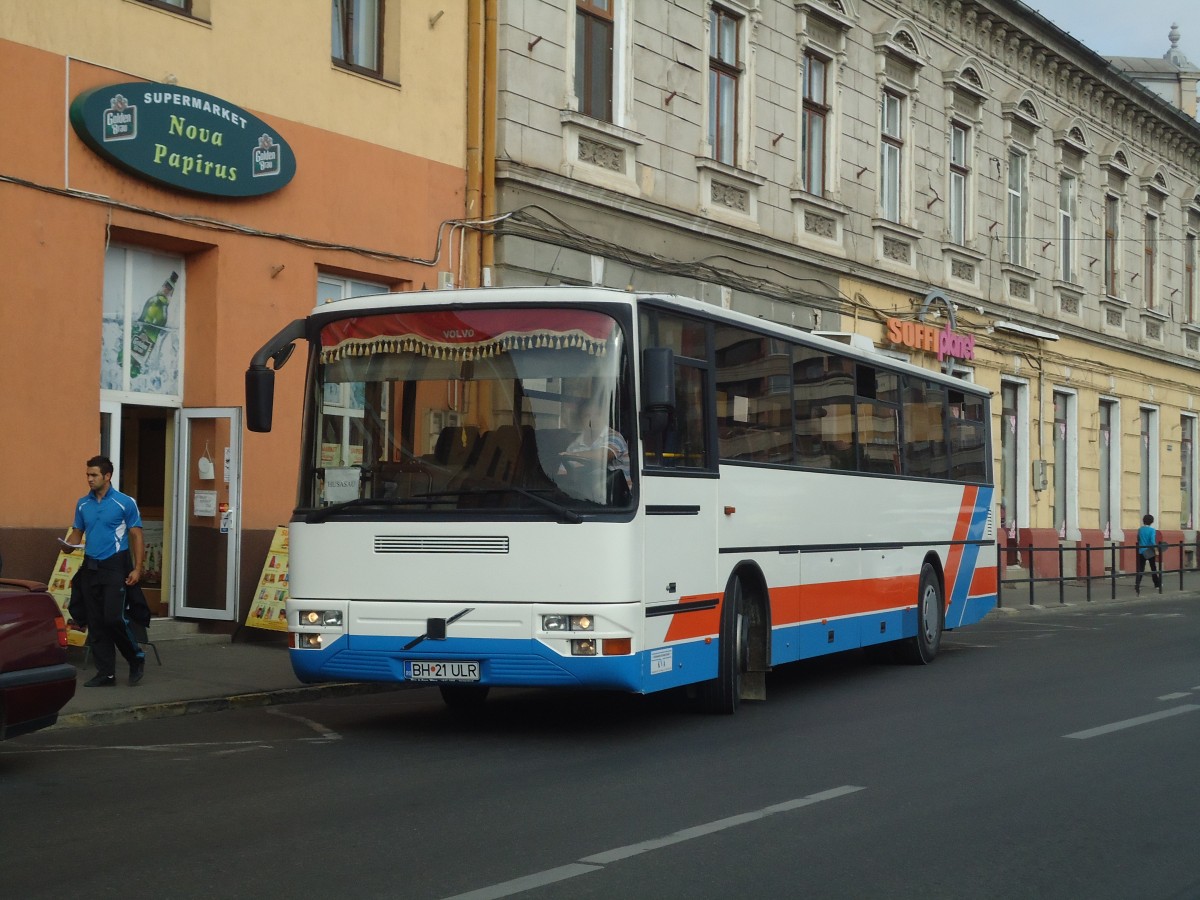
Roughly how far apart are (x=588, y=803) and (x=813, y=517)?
5621 mm

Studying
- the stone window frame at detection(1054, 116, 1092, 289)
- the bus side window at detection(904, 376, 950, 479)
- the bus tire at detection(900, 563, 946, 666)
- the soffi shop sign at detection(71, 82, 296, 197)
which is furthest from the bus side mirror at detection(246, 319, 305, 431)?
the stone window frame at detection(1054, 116, 1092, 289)

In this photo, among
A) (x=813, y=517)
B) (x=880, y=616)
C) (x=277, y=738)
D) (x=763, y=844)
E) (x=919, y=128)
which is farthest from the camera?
(x=919, y=128)

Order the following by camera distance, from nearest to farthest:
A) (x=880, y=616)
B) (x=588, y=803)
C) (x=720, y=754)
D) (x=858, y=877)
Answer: (x=858, y=877) → (x=588, y=803) → (x=720, y=754) → (x=880, y=616)

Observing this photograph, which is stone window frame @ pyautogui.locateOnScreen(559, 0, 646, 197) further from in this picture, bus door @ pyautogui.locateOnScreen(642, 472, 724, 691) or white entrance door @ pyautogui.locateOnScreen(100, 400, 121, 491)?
bus door @ pyautogui.locateOnScreen(642, 472, 724, 691)

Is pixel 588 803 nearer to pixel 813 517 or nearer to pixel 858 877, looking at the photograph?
pixel 858 877

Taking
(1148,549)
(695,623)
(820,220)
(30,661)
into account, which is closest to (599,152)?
(820,220)

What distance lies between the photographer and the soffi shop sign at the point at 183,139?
1420cm

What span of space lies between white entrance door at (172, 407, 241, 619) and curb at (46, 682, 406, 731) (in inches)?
109

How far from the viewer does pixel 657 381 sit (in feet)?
32.3

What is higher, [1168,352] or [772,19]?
[772,19]

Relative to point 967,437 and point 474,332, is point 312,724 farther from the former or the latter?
point 967,437

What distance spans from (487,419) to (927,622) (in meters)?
7.66

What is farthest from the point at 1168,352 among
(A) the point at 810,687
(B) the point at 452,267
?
(A) the point at 810,687

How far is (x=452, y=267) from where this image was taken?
18.2 metres
